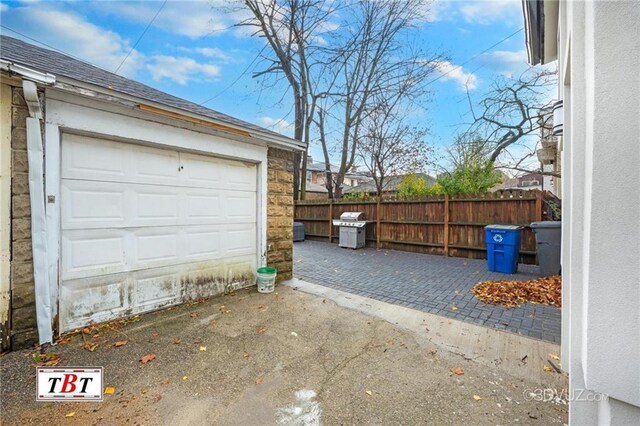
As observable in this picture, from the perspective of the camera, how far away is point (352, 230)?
388 inches

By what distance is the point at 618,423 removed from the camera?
0.97 m

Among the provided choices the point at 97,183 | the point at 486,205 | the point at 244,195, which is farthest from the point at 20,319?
the point at 486,205

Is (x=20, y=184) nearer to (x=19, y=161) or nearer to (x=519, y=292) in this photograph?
(x=19, y=161)

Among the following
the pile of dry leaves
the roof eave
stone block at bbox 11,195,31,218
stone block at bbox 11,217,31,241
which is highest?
the roof eave

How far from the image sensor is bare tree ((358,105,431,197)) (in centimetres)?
1323

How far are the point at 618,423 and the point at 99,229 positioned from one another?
4.42m

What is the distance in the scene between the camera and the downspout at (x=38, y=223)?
2838mm

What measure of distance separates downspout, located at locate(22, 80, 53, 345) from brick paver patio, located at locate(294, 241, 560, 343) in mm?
3810

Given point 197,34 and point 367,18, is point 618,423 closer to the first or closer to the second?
point 197,34

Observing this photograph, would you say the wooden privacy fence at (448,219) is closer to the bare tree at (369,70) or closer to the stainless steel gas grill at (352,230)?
the stainless steel gas grill at (352,230)

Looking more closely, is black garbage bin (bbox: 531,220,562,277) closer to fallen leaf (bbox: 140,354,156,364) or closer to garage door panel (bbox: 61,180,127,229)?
fallen leaf (bbox: 140,354,156,364)

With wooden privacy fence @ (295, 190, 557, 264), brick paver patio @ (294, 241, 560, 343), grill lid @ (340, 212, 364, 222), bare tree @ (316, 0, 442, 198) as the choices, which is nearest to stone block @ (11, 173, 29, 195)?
brick paver patio @ (294, 241, 560, 343)

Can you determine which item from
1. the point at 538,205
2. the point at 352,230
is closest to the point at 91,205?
the point at 352,230

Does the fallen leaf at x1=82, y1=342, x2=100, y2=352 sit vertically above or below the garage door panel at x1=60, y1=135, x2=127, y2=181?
below
